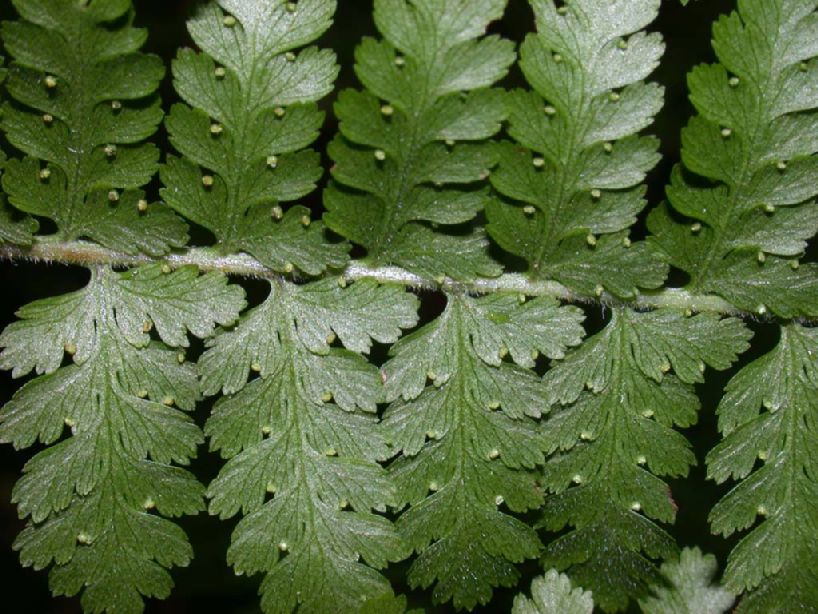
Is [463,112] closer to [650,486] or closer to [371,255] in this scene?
[371,255]

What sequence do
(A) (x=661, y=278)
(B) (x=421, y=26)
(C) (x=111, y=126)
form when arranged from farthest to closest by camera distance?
(A) (x=661, y=278) < (C) (x=111, y=126) < (B) (x=421, y=26)

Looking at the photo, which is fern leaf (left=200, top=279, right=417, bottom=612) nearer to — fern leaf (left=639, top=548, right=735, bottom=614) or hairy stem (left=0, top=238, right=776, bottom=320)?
hairy stem (left=0, top=238, right=776, bottom=320)

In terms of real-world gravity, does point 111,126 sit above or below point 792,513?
above

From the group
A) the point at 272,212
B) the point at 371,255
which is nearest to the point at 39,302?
the point at 272,212

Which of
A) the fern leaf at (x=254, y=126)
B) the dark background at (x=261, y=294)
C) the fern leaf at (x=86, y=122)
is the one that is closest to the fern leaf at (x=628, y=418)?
the fern leaf at (x=254, y=126)

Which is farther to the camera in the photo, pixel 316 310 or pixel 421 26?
pixel 316 310

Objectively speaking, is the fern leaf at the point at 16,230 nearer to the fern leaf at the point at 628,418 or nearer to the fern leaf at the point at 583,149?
the fern leaf at the point at 583,149
